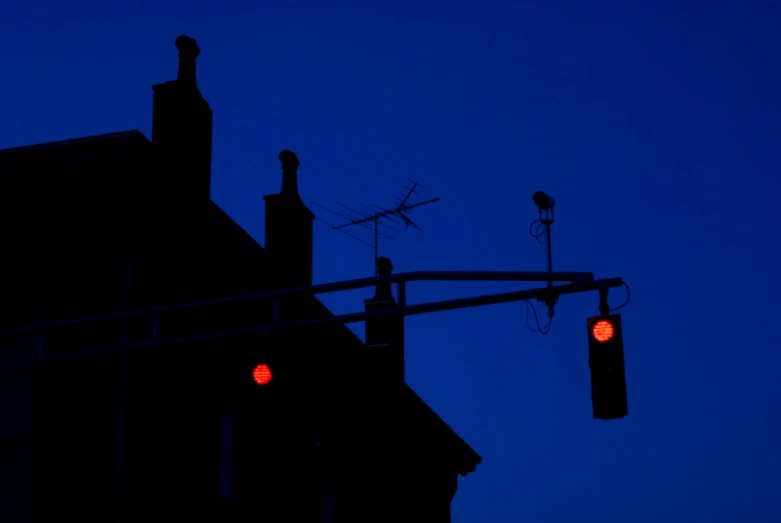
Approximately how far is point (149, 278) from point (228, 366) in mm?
3088

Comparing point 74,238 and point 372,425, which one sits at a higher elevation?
point 74,238

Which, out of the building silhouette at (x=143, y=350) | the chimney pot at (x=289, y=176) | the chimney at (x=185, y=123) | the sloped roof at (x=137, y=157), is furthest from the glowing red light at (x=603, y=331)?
the chimney pot at (x=289, y=176)

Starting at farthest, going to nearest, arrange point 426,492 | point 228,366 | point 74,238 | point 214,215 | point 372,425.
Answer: point 426,492 < point 372,425 < point 228,366 < point 214,215 < point 74,238

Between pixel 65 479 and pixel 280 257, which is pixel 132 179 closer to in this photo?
pixel 65 479

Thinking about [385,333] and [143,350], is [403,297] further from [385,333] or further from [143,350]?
[385,333]

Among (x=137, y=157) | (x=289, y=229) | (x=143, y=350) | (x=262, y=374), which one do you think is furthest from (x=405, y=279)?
(x=289, y=229)

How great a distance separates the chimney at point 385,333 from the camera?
27984 millimetres

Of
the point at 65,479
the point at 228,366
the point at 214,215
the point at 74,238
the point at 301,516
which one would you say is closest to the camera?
the point at 65,479

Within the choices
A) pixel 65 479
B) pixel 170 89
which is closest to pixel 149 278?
pixel 65 479

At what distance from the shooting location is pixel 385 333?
29953 mm

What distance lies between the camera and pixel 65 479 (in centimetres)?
1323

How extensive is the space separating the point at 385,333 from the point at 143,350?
18.5 meters

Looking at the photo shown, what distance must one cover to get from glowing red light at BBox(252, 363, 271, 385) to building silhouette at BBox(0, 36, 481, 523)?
0.06 metres

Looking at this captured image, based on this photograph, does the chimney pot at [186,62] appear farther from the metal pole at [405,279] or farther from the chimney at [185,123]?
the metal pole at [405,279]
